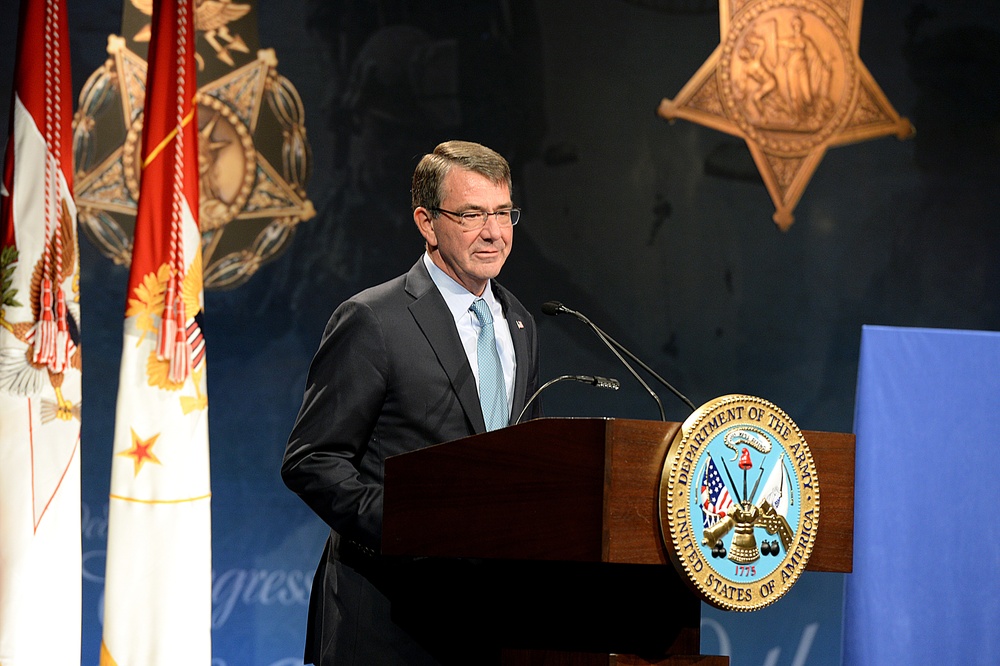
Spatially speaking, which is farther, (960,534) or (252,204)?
(252,204)

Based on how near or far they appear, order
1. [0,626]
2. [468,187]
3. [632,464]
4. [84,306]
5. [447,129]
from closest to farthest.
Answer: [632,464] < [468,187] < [0,626] < [84,306] < [447,129]

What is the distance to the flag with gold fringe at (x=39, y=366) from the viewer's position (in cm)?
267

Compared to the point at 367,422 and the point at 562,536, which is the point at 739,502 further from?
the point at 367,422

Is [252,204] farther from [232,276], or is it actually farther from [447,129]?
[447,129]

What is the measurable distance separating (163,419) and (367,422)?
103 centimetres

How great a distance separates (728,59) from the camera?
4.50 m

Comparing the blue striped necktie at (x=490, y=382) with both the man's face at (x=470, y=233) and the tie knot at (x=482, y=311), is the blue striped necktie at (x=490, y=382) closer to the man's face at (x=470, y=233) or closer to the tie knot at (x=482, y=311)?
the tie knot at (x=482, y=311)

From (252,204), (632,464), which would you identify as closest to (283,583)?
(252,204)

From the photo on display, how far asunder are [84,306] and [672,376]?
2268 mm

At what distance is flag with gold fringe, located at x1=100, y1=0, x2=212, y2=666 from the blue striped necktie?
3.42ft

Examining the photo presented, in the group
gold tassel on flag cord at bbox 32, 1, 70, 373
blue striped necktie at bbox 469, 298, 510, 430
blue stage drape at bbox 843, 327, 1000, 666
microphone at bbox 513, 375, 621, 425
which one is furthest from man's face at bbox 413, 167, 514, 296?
blue stage drape at bbox 843, 327, 1000, 666

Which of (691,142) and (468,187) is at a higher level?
(691,142)

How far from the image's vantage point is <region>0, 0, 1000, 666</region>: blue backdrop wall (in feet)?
13.3

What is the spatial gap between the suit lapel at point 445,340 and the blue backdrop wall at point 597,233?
2.15m
